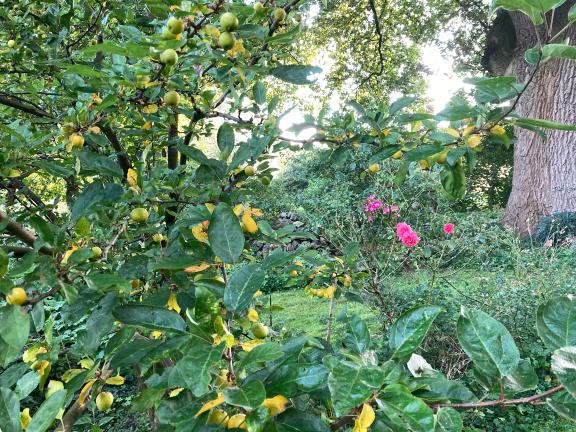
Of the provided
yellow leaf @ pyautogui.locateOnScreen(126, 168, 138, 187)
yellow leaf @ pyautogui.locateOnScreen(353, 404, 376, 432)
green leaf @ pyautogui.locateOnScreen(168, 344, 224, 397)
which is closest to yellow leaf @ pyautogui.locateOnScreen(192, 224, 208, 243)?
yellow leaf @ pyautogui.locateOnScreen(126, 168, 138, 187)

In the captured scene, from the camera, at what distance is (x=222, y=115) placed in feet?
3.76

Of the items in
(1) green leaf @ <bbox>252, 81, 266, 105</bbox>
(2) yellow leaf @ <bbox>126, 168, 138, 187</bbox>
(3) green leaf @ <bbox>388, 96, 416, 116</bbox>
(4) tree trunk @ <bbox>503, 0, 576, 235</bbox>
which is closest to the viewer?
(2) yellow leaf @ <bbox>126, 168, 138, 187</bbox>

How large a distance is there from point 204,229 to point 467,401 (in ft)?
1.61

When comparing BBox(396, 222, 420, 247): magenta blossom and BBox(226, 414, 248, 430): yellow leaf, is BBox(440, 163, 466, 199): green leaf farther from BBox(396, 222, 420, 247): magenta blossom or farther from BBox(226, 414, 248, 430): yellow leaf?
BBox(396, 222, 420, 247): magenta blossom

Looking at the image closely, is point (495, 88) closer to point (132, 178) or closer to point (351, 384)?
point (351, 384)

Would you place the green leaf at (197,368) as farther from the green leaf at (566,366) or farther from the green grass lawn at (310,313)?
the green grass lawn at (310,313)

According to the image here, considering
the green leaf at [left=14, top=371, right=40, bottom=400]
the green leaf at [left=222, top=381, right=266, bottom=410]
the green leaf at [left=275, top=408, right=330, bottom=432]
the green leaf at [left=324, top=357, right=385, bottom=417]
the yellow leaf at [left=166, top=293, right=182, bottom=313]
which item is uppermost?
the green leaf at [left=324, top=357, right=385, bottom=417]

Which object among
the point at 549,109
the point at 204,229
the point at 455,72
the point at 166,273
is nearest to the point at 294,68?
the point at 204,229

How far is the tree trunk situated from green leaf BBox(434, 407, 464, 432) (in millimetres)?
6635

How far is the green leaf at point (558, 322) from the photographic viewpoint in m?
0.50

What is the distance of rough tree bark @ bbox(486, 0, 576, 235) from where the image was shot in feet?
21.5

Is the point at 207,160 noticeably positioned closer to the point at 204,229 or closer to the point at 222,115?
the point at 204,229

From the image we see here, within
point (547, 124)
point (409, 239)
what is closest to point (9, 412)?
point (547, 124)

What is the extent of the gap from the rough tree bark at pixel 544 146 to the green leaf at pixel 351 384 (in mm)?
6734
